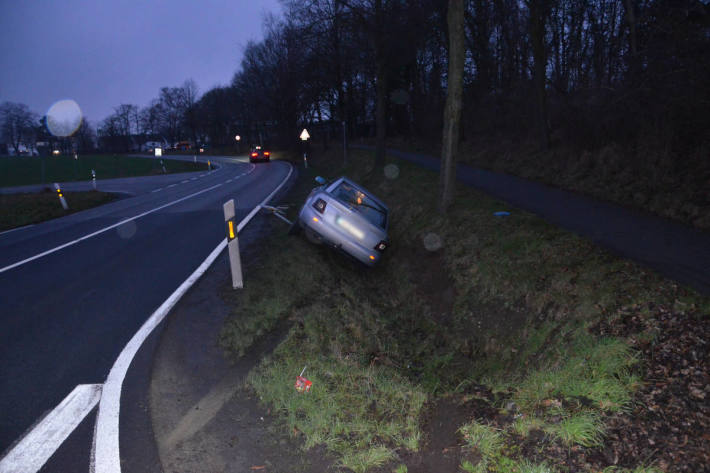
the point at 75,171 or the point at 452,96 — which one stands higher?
the point at 452,96

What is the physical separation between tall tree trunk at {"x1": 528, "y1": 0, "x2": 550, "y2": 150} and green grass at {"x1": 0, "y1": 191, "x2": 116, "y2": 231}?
700 inches

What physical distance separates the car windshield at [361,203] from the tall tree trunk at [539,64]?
983 cm

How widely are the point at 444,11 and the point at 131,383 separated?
2507 cm

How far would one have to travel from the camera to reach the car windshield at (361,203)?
8.11 m

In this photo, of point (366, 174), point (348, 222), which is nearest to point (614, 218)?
point (348, 222)

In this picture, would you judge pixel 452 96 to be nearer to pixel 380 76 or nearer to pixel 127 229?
pixel 127 229

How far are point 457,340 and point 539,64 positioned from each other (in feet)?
43.6

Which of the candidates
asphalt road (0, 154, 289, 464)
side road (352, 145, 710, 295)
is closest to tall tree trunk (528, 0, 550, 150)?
side road (352, 145, 710, 295)

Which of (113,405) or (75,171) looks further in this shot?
(75,171)

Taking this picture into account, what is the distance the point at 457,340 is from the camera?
5473 millimetres

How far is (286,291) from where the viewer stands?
6.01 m

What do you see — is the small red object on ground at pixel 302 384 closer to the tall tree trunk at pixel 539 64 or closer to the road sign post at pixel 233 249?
the road sign post at pixel 233 249

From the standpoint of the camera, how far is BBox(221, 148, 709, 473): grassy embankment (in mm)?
3127

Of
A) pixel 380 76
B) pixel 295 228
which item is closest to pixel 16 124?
pixel 380 76
